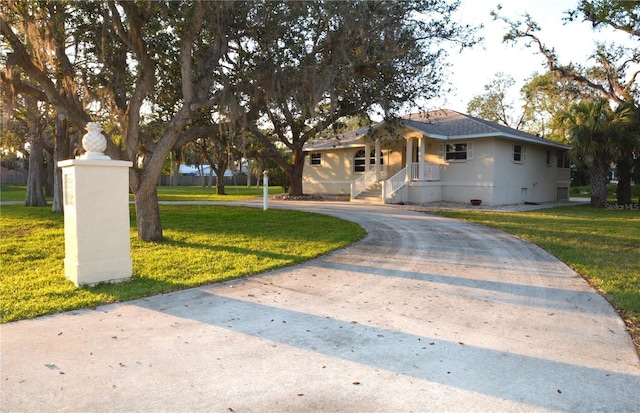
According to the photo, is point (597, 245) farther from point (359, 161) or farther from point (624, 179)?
point (359, 161)

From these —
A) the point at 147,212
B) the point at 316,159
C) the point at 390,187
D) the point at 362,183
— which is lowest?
the point at 147,212

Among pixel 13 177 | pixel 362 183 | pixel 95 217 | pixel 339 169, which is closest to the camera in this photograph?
pixel 95 217

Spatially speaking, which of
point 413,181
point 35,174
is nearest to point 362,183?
point 413,181

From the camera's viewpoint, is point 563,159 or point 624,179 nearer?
point 624,179

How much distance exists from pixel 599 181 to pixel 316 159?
15233 mm

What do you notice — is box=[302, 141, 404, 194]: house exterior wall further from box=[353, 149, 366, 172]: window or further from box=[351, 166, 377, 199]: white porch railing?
box=[351, 166, 377, 199]: white porch railing

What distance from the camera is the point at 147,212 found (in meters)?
9.21

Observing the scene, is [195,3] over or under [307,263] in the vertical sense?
over

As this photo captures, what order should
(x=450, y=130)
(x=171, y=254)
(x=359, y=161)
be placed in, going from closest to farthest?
(x=171, y=254) < (x=450, y=130) < (x=359, y=161)

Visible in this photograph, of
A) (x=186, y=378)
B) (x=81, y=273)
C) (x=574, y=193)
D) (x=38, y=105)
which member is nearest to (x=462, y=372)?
(x=186, y=378)

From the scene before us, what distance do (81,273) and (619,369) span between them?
6065 mm

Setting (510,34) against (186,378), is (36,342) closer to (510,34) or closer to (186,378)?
(186,378)

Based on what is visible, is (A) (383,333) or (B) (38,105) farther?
(B) (38,105)

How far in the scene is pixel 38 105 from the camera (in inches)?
569
